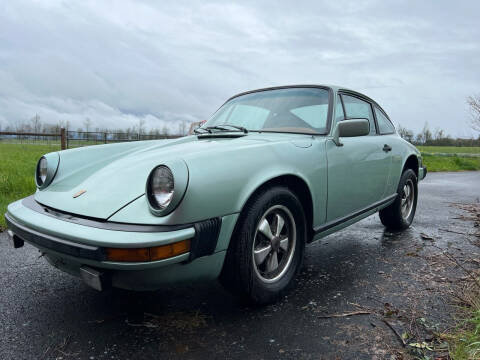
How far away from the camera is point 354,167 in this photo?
112 inches

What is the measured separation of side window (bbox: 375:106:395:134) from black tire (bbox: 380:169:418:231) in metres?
0.51

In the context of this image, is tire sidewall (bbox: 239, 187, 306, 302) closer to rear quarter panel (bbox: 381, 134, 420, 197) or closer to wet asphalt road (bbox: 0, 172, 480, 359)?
wet asphalt road (bbox: 0, 172, 480, 359)

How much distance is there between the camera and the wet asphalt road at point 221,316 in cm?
174

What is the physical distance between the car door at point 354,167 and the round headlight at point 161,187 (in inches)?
50.3

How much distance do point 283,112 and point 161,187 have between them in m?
1.47

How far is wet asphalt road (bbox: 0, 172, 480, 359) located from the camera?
68.5 inches

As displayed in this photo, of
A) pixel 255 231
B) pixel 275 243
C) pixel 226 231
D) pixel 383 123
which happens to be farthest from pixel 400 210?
pixel 226 231

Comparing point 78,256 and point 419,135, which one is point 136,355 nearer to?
point 78,256

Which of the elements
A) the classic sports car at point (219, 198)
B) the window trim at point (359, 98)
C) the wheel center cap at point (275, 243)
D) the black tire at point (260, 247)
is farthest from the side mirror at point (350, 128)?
the wheel center cap at point (275, 243)

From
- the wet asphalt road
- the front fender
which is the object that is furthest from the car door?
the wet asphalt road

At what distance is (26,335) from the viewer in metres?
1.85

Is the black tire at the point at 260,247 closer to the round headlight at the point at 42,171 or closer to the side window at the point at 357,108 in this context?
the side window at the point at 357,108

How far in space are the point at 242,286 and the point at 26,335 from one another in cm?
115

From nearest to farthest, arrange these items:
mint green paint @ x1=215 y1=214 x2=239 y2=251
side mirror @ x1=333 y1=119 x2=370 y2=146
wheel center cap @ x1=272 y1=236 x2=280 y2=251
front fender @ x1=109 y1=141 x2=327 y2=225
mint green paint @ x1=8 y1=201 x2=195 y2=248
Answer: mint green paint @ x1=8 y1=201 x2=195 y2=248 → front fender @ x1=109 y1=141 x2=327 y2=225 → mint green paint @ x1=215 y1=214 x2=239 y2=251 → wheel center cap @ x1=272 y1=236 x2=280 y2=251 → side mirror @ x1=333 y1=119 x2=370 y2=146
